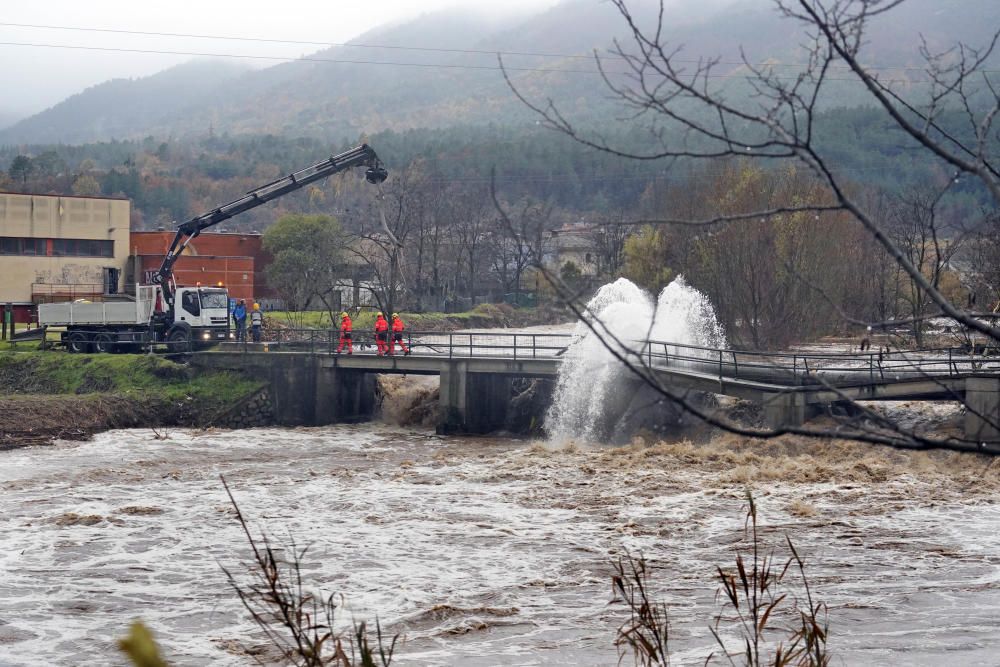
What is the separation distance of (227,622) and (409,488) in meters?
10.1

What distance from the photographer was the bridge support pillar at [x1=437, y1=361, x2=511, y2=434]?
34.5m

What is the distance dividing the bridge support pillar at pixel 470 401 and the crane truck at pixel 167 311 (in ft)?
29.7

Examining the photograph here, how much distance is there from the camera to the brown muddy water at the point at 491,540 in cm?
1367

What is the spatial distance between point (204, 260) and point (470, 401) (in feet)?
110

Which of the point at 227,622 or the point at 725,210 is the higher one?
the point at 725,210

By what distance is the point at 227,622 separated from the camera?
47.2ft

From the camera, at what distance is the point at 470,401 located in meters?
35.0

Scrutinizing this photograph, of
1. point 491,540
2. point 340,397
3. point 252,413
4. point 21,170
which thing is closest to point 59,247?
point 252,413

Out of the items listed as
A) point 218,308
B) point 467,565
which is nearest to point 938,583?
point 467,565

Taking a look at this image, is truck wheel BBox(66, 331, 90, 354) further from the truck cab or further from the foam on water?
the foam on water

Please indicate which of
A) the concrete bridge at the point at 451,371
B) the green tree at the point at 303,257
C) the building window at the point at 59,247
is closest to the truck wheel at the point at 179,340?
the concrete bridge at the point at 451,371

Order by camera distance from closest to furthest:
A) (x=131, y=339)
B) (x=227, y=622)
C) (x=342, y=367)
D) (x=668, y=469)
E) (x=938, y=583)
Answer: (x=227, y=622)
(x=938, y=583)
(x=668, y=469)
(x=342, y=367)
(x=131, y=339)

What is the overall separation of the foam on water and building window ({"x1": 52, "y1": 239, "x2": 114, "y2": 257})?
118 feet

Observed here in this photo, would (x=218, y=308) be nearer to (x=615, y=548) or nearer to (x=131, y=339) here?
(x=131, y=339)
